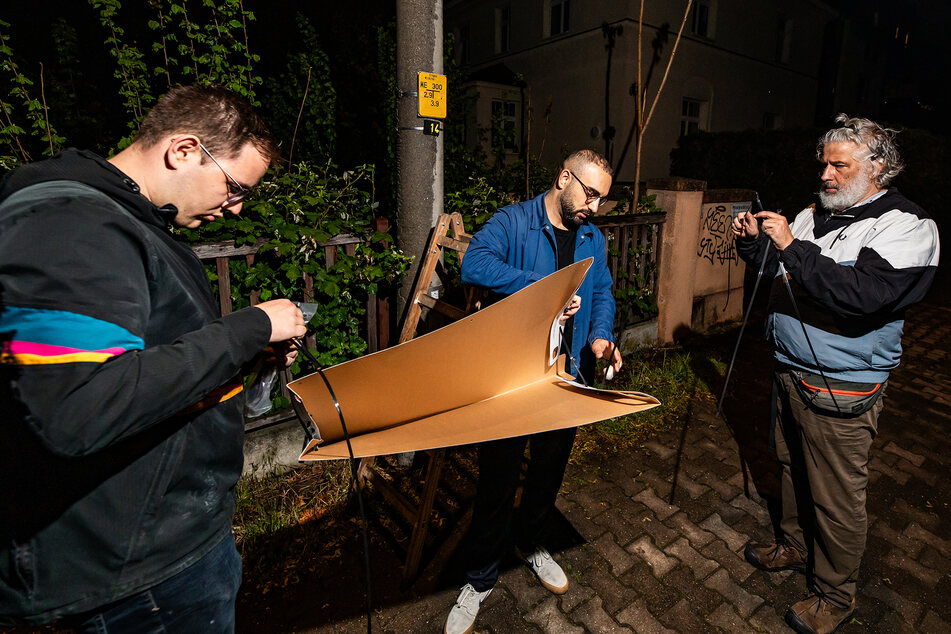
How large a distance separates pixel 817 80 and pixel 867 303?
2639 centimetres

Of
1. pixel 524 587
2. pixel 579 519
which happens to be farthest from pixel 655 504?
pixel 524 587

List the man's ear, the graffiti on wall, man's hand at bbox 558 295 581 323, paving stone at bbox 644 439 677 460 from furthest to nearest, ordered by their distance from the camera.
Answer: the graffiti on wall < paving stone at bbox 644 439 677 460 < man's hand at bbox 558 295 581 323 < the man's ear

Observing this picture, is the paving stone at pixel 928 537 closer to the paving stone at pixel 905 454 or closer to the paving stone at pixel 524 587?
the paving stone at pixel 905 454

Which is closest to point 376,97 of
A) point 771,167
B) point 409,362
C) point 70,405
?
point 409,362

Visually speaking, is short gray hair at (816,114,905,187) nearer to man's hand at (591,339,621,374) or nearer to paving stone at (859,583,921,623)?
man's hand at (591,339,621,374)

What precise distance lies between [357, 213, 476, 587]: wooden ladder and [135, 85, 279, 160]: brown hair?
59.7 inches

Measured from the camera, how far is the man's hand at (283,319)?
3.99ft

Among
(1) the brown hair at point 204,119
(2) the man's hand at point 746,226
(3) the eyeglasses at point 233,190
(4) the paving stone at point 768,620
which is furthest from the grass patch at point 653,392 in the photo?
(1) the brown hair at point 204,119

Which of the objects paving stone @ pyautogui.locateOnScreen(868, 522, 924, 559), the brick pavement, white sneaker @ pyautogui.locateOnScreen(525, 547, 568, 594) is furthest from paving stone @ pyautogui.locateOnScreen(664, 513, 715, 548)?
paving stone @ pyautogui.locateOnScreen(868, 522, 924, 559)

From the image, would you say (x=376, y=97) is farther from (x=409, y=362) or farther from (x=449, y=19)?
(x=449, y=19)

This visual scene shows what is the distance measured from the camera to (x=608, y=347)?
233 centimetres

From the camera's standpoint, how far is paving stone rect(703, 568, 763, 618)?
2.49 metres

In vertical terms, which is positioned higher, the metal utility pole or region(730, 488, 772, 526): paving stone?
the metal utility pole

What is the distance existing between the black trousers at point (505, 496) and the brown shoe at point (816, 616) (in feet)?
4.31
